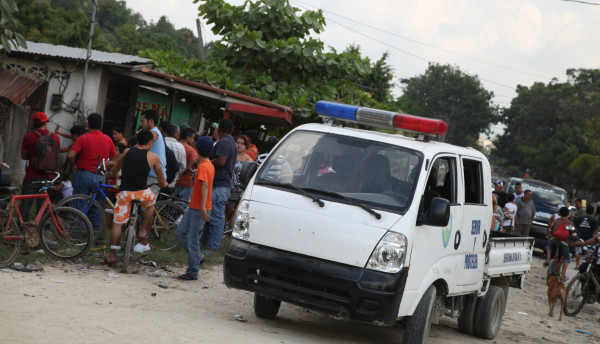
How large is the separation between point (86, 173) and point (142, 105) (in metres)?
5.77

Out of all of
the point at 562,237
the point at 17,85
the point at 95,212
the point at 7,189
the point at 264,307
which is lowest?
the point at 264,307

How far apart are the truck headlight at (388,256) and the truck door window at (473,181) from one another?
1.70 m

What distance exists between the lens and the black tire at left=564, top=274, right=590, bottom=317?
12.5 metres

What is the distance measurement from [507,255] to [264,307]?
316cm

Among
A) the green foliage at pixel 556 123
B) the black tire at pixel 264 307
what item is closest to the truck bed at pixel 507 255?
the black tire at pixel 264 307

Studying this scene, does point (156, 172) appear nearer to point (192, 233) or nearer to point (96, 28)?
point (192, 233)

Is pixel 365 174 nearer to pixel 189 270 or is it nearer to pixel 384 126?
pixel 384 126

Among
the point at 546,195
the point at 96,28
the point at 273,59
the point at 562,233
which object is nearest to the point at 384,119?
the point at 562,233

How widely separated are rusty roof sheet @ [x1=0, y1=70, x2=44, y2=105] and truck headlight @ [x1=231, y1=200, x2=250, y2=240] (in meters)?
7.42

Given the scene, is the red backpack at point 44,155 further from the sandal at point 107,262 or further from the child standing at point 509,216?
the child standing at point 509,216

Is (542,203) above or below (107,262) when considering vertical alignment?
above

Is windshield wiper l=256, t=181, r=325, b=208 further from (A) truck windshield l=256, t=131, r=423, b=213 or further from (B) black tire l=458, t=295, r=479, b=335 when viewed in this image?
(B) black tire l=458, t=295, r=479, b=335

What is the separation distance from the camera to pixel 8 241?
8141 millimetres

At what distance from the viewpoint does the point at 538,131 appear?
70750 mm
